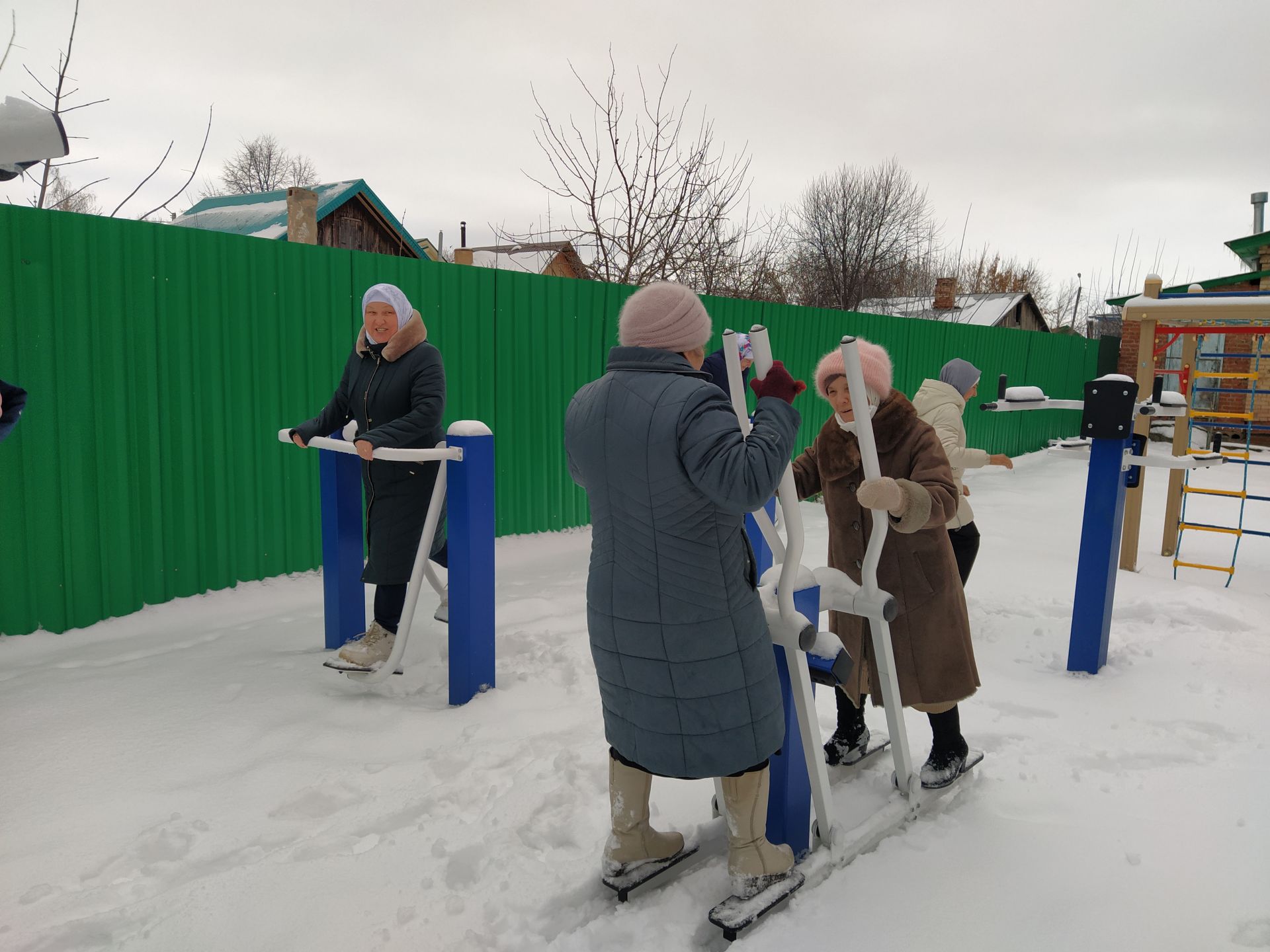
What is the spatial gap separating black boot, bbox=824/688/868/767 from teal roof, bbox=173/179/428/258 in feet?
37.7

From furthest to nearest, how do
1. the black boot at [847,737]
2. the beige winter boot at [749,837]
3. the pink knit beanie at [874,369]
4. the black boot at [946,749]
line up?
the black boot at [847,737] → the black boot at [946,749] → the pink knit beanie at [874,369] → the beige winter boot at [749,837]

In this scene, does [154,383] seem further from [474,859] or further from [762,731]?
[762,731]

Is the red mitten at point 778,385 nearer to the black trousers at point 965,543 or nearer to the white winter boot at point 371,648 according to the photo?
the black trousers at point 965,543

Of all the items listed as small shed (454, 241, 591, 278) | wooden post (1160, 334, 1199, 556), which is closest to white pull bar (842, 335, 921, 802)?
wooden post (1160, 334, 1199, 556)

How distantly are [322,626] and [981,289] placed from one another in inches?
1448

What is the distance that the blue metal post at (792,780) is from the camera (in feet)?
6.80

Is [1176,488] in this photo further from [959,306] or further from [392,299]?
[959,306]

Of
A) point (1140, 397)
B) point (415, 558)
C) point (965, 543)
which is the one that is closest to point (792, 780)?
point (965, 543)

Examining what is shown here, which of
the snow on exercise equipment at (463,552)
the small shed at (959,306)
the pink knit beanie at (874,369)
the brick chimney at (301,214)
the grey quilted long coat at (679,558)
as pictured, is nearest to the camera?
the grey quilted long coat at (679,558)

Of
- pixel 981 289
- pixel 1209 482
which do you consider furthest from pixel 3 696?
pixel 981 289

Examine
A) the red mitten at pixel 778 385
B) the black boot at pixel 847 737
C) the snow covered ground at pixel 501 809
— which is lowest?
the snow covered ground at pixel 501 809

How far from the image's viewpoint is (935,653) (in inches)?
96.3

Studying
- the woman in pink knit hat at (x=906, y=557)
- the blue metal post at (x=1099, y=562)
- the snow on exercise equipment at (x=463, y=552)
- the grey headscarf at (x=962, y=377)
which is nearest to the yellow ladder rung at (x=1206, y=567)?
the blue metal post at (x=1099, y=562)

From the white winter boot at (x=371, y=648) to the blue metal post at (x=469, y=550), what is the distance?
1.18 feet
